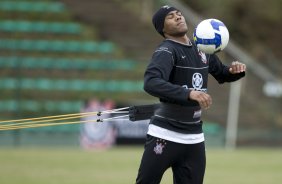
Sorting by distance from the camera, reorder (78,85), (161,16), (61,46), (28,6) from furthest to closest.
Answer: (28,6), (61,46), (78,85), (161,16)

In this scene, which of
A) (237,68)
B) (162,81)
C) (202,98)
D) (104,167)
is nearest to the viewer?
(202,98)

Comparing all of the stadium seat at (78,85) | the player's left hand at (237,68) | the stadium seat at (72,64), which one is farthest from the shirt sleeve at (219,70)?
the stadium seat at (72,64)

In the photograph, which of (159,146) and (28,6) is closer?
(159,146)

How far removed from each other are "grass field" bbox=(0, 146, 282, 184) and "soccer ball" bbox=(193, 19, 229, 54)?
5.61 m

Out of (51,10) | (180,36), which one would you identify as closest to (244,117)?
(51,10)

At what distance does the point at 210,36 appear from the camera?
288 inches

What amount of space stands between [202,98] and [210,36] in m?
0.72

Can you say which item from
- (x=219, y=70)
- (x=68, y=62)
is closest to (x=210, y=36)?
(x=219, y=70)

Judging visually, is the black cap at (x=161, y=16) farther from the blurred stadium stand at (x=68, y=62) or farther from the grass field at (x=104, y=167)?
the blurred stadium stand at (x=68, y=62)

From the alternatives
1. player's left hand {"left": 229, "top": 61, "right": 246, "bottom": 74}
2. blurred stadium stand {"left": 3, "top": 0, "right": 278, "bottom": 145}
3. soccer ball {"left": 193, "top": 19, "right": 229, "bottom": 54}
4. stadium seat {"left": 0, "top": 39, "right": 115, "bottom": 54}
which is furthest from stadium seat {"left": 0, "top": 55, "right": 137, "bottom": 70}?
soccer ball {"left": 193, "top": 19, "right": 229, "bottom": 54}

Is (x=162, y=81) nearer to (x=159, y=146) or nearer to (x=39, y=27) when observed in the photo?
(x=159, y=146)

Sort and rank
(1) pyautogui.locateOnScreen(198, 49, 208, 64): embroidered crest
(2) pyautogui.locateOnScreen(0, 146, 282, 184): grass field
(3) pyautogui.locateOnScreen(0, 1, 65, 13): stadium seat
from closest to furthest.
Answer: (1) pyautogui.locateOnScreen(198, 49, 208, 64): embroidered crest < (2) pyautogui.locateOnScreen(0, 146, 282, 184): grass field < (3) pyautogui.locateOnScreen(0, 1, 65, 13): stadium seat

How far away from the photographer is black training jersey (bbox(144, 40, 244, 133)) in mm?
7184

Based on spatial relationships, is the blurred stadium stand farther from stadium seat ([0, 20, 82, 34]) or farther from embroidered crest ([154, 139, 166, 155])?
embroidered crest ([154, 139, 166, 155])
